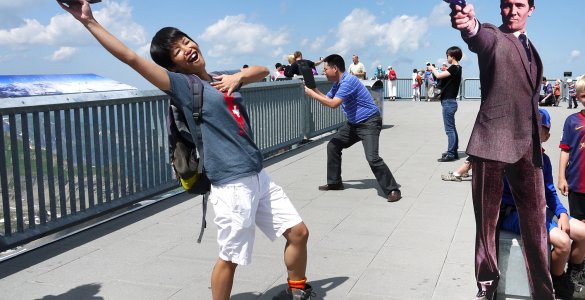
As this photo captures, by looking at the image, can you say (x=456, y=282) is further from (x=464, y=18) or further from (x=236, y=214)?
(x=464, y=18)

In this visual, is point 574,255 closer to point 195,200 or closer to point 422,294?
point 422,294

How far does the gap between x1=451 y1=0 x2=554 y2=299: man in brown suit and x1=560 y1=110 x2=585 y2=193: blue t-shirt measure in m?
0.84

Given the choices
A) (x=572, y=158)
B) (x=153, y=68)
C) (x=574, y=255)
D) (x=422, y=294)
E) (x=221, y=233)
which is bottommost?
(x=422, y=294)

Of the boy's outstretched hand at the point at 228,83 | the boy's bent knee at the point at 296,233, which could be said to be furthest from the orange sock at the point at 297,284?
the boy's outstretched hand at the point at 228,83

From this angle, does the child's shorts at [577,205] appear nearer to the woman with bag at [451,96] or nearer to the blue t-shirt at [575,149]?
the blue t-shirt at [575,149]

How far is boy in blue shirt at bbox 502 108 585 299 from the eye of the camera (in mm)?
3801

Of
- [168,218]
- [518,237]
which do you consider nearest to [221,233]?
[518,237]

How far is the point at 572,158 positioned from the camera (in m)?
4.19

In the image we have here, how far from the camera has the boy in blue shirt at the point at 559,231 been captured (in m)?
3.80

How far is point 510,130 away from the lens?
335 centimetres

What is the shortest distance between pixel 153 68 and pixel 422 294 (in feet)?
7.76

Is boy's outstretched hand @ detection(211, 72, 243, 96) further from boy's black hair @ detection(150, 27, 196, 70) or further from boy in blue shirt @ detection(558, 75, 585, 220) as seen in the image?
boy in blue shirt @ detection(558, 75, 585, 220)

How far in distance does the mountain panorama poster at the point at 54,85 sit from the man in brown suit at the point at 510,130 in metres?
3.77

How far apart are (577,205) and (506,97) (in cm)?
134
